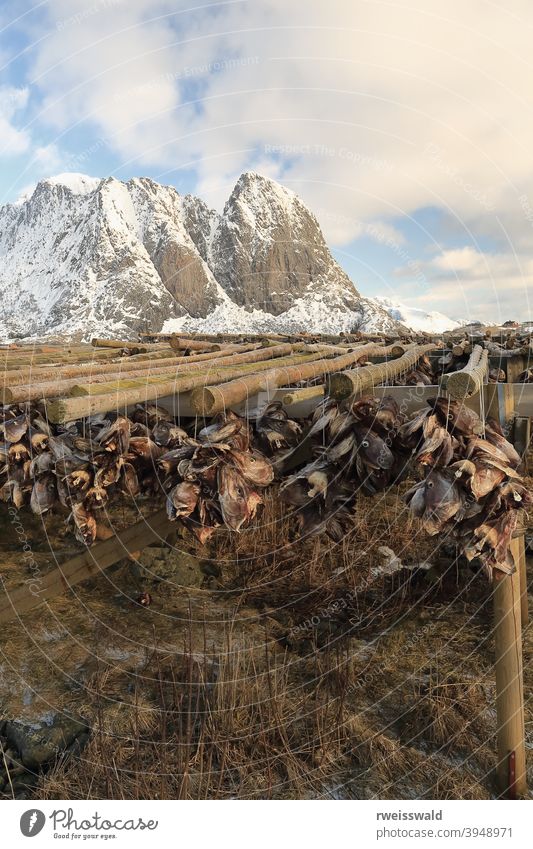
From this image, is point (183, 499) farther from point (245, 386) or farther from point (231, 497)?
point (245, 386)

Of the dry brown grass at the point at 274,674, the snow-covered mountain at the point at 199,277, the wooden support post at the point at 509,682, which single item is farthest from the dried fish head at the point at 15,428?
the snow-covered mountain at the point at 199,277

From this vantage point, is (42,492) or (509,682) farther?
(509,682)

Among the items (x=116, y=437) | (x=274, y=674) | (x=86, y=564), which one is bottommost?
(x=274, y=674)

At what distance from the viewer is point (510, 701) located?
9.79ft

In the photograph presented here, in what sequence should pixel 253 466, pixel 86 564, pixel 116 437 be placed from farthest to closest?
1. pixel 86 564
2. pixel 116 437
3. pixel 253 466

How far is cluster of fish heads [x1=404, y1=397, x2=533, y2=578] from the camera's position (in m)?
1.85

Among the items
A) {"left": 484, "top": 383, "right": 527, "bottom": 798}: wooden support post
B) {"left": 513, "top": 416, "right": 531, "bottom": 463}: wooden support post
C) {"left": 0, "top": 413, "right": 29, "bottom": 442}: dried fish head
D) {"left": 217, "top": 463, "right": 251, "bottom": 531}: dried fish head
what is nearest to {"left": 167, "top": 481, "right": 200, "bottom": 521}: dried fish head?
{"left": 217, "top": 463, "right": 251, "bottom": 531}: dried fish head

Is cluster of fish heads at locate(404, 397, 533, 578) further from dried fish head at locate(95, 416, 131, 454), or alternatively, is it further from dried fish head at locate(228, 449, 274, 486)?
dried fish head at locate(95, 416, 131, 454)

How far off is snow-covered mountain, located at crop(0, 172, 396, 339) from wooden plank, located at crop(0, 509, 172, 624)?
23.2 feet

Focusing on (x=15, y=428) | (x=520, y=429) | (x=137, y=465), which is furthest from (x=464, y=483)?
(x=15, y=428)

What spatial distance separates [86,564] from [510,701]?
2815 mm

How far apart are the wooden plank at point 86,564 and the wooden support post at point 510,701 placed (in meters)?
2.16

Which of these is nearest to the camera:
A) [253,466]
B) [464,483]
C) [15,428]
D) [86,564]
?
[464,483]

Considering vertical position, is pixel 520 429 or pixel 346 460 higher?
pixel 520 429
